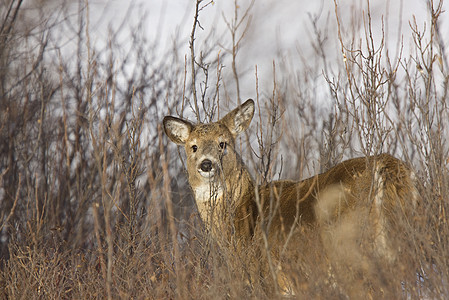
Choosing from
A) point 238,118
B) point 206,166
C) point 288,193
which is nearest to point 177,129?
point 238,118

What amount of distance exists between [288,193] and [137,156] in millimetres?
1627

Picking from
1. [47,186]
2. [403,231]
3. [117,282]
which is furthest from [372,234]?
[47,186]

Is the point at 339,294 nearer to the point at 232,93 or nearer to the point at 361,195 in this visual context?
the point at 361,195

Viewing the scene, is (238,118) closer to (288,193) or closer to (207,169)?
(207,169)

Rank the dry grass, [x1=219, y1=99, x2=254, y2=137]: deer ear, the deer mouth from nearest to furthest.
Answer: the dry grass, the deer mouth, [x1=219, y1=99, x2=254, y2=137]: deer ear

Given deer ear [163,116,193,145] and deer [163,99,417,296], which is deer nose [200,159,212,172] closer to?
deer [163,99,417,296]

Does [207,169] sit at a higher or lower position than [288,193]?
higher

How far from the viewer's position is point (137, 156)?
20.7 feet

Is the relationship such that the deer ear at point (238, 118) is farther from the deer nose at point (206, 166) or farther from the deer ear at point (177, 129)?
the deer nose at point (206, 166)

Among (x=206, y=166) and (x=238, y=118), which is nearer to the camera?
(x=206, y=166)

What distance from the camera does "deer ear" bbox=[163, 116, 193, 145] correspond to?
22.2ft

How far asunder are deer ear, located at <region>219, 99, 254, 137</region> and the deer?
0.01 metres

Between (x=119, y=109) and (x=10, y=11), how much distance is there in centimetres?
264

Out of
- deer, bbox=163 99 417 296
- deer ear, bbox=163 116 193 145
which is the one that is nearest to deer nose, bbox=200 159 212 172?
deer, bbox=163 99 417 296
